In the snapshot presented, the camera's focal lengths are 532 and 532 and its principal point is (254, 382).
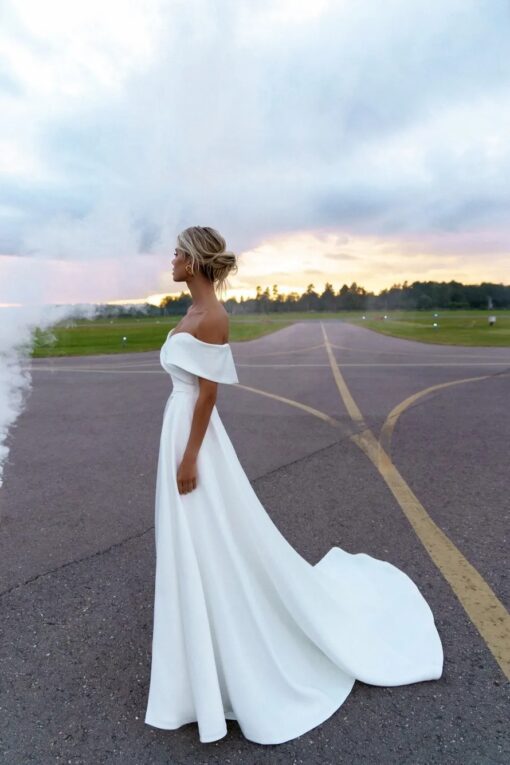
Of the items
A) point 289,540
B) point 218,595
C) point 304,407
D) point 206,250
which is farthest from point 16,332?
point 304,407

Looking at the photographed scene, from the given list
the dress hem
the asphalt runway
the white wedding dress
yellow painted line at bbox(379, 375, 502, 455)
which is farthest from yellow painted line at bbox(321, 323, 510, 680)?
yellow painted line at bbox(379, 375, 502, 455)

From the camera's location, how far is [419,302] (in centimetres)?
6038

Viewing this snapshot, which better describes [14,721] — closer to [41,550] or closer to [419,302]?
[41,550]

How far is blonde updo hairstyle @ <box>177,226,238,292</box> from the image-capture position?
90.1 inches

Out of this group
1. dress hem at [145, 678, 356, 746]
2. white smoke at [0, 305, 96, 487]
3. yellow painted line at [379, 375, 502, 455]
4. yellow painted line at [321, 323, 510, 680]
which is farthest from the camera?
yellow painted line at [379, 375, 502, 455]

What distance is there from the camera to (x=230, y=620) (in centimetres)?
236

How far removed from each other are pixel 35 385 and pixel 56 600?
29.6 feet

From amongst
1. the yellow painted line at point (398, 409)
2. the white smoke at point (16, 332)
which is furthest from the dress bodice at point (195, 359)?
the yellow painted line at point (398, 409)

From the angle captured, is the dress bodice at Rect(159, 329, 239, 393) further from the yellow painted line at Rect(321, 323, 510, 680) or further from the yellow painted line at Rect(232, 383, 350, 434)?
the yellow painted line at Rect(232, 383, 350, 434)

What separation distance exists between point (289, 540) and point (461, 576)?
1.18 m

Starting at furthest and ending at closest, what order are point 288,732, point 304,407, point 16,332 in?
point 304,407, point 16,332, point 288,732

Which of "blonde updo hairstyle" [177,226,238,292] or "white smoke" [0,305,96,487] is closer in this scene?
"blonde updo hairstyle" [177,226,238,292]

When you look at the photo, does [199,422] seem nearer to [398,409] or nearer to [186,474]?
[186,474]

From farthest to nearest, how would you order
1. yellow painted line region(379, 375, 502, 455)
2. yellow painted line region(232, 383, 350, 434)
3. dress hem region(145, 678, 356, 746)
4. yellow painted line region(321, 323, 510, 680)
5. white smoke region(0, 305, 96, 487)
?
yellow painted line region(232, 383, 350, 434) < yellow painted line region(379, 375, 502, 455) < white smoke region(0, 305, 96, 487) < yellow painted line region(321, 323, 510, 680) < dress hem region(145, 678, 356, 746)
